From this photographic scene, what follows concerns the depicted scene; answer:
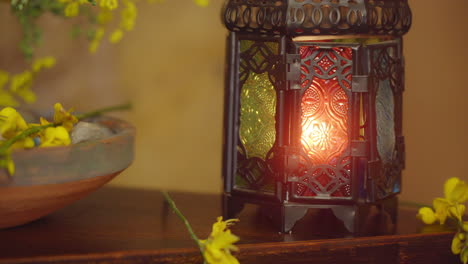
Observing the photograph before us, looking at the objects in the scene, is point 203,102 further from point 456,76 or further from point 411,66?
point 456,76

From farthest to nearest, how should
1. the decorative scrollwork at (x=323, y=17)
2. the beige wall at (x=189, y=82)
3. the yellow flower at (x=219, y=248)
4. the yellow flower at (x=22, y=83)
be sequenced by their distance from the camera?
the beige wall at (x=189, y=82) → the yellow flower at (x=22, y=83) → the decorative scrollwork at (x=323, y=17) → the yellow flower at (x=219, y=248)

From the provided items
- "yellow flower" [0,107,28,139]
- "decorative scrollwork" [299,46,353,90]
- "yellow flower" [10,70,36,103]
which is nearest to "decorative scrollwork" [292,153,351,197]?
"decorative scrollwork" [299,46,353,90]

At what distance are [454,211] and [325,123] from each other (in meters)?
0.25

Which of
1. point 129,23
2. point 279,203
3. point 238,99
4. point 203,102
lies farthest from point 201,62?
point 279,203

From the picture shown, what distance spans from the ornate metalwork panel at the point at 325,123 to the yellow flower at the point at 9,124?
411 mm

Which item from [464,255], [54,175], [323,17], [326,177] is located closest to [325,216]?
[326,177]

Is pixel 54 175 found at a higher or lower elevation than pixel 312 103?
lower

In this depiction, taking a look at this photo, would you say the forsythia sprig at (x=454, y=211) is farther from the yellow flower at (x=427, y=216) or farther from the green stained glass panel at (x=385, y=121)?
the green stained glass panel at (x=385, y=121)

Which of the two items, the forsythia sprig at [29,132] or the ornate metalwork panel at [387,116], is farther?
the ornate metalwork panel at [387,116]

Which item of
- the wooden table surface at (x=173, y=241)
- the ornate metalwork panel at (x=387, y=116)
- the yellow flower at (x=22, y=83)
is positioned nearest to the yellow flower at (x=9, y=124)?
the wooden table surface at (x=173, y=241)

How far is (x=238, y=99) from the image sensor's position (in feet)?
3.17

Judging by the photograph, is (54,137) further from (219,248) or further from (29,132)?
(219,248)

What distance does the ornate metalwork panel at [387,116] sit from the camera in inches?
36.2

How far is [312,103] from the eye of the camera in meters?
0.91
